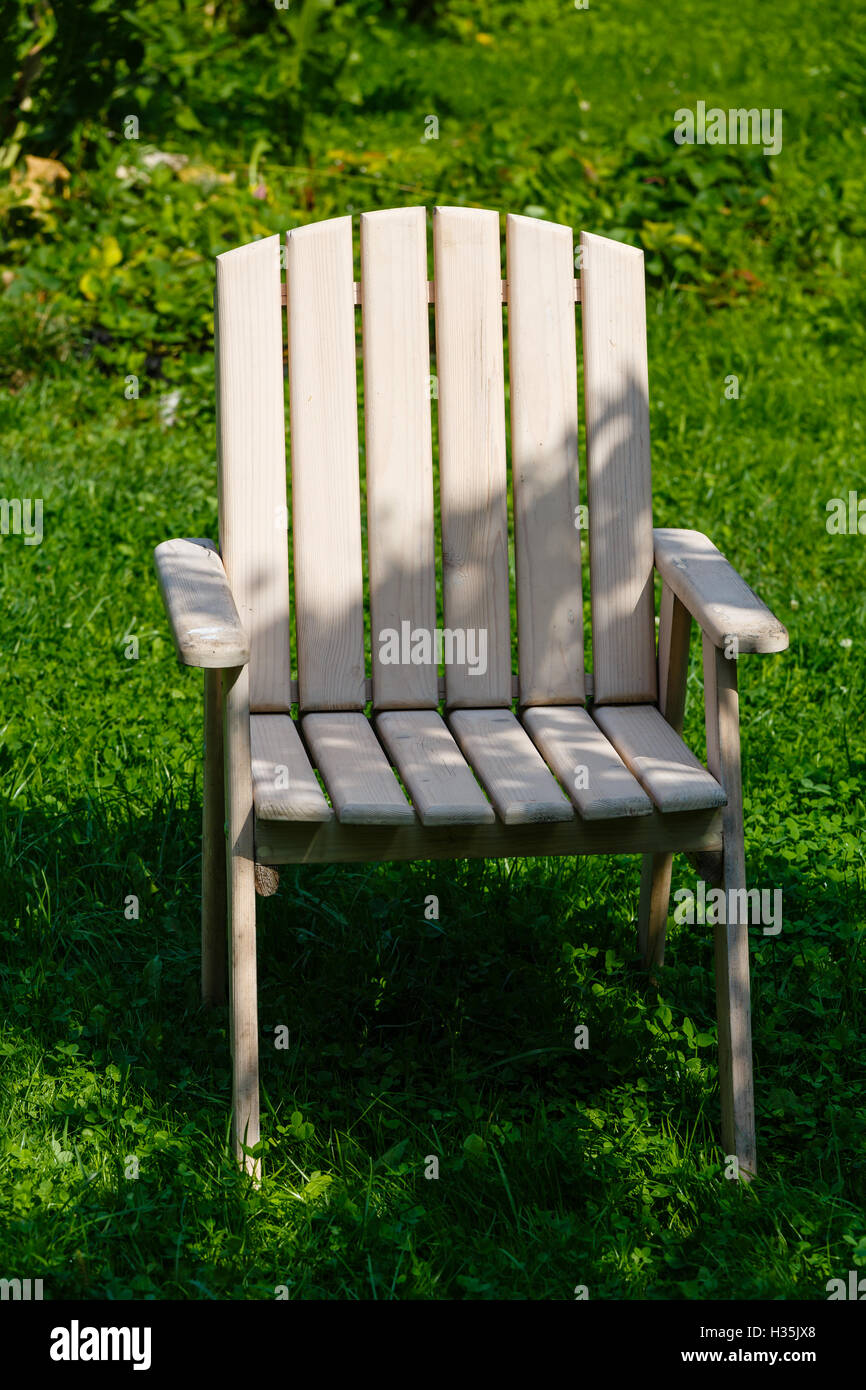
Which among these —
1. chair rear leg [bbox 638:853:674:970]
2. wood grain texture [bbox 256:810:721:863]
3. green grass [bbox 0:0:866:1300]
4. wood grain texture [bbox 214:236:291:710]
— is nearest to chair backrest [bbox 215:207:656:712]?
wood grain texture [bbox 214:236:291:710]

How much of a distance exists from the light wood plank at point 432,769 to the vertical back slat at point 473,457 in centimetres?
12

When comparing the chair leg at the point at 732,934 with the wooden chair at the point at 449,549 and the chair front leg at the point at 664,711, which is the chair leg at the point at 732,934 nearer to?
the wooden chair at the point at 449,549

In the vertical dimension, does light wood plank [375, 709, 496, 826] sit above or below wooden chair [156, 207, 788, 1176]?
below

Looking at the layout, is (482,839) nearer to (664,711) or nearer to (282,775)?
(282,775)

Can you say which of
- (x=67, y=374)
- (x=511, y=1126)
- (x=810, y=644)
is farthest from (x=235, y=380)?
(x=67, y=374)

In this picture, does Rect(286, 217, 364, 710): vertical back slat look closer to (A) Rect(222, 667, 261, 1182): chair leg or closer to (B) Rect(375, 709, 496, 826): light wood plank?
(B) Rect(375, 709, 496, 826): light wood plank

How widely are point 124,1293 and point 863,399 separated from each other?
13.1 ft

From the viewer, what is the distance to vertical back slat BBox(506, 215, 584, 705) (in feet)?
8.47

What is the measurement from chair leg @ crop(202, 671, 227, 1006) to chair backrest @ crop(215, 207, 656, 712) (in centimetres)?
9

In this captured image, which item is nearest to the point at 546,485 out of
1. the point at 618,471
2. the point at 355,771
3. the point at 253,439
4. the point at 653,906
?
the point at 618,471

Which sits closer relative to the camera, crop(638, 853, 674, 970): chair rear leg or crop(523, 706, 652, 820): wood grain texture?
crop(523, 706, 652, 820): wood grain texture

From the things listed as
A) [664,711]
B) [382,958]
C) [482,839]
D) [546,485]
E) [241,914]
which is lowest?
[382,958]

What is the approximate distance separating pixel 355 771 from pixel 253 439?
0.60m

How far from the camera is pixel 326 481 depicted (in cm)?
255
